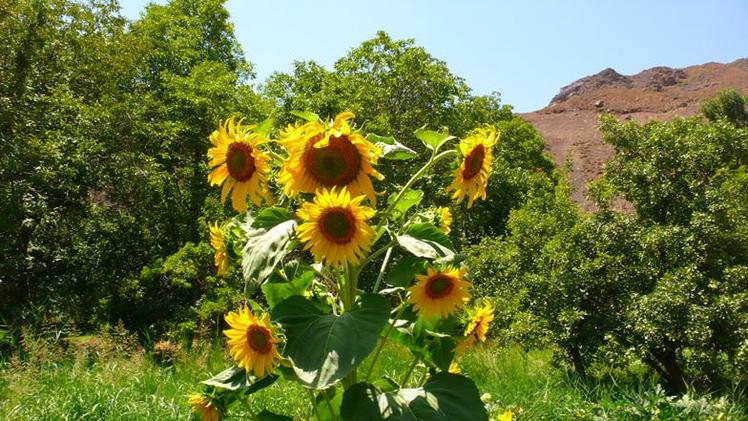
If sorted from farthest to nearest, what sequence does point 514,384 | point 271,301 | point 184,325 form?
point 184,325
point 514,384
point 271,301

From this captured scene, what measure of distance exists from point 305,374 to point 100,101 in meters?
10.2

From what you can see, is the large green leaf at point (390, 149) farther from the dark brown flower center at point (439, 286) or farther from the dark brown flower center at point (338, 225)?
the dark brown flower center at point (439, 286)

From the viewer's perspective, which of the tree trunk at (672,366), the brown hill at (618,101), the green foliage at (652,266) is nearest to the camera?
the green foliage at (652,266)

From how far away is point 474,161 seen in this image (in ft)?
6.37

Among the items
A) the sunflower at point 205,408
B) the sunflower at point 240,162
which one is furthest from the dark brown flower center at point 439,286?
the sunflower at point 205,408

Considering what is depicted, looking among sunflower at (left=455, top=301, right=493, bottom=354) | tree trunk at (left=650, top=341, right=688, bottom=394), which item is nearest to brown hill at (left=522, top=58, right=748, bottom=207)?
tree trunk at (left=650, top=341, right=688, bottom=394)

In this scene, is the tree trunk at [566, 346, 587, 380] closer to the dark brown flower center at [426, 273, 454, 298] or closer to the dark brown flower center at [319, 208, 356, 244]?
the dark brown flower center at [426, 273, 454, 298]

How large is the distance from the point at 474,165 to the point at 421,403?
720 millimetres

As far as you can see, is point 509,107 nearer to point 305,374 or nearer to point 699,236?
point 699,236

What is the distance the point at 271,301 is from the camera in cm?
208

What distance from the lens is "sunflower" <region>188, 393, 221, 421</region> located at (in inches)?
87.2

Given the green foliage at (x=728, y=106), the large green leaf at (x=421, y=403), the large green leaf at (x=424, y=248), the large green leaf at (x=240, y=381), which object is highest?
the green foliage at (x=728, y=106)

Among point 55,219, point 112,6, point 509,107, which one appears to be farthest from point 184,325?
point 509,107

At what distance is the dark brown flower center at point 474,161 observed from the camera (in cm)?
193
